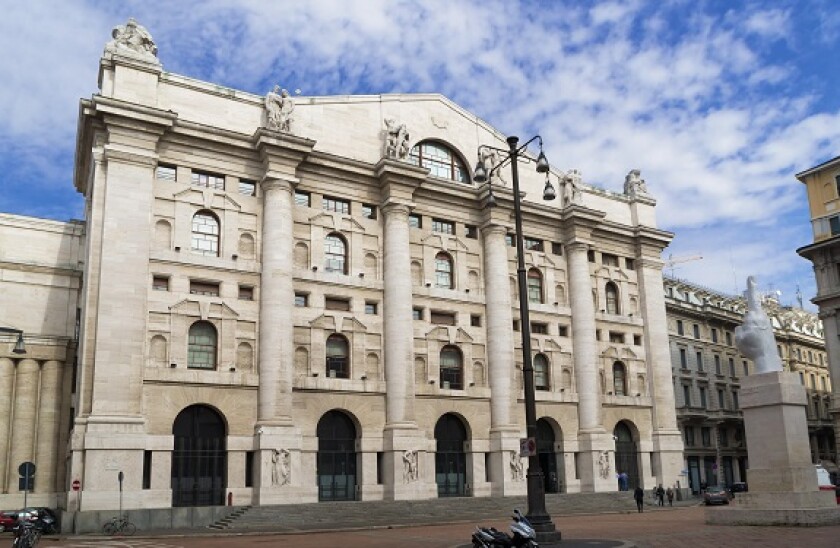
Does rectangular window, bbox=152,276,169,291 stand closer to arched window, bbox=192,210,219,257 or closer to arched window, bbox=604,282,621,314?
arched window, bbox=192,210,219,257

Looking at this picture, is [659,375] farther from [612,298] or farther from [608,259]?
[608,259]

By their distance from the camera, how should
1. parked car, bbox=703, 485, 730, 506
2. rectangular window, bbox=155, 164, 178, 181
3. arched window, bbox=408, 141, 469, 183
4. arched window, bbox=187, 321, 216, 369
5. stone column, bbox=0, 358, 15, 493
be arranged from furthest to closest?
1. arched window, bbox=408, 141, 469, 183
2. parked car, bbox=703, 485, 730, 506
3. stone column, bbox=0, 358, 15, 493
4. rectangular window, bbox=155, 164, 178, 181
5. arched window, bbox=187, 321, 216, 369

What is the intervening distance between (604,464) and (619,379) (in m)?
7.31

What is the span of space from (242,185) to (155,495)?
680 inches

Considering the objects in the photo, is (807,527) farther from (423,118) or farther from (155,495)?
(423,118)

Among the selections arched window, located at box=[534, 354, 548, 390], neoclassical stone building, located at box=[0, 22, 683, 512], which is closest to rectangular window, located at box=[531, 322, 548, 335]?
neoclassical stone building, located at box=[0, 22, 683, 512]

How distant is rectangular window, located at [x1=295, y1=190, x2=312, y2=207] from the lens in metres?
45.0

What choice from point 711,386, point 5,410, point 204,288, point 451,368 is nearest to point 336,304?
point 204,288

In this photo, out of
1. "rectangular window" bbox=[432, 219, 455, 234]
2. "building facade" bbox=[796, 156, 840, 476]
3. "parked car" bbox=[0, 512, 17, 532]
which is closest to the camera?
"parked car" bbox=[0, 512, 17, 532]

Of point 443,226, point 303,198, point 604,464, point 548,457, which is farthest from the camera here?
point 548,457

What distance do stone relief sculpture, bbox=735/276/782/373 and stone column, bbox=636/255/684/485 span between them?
29939mm

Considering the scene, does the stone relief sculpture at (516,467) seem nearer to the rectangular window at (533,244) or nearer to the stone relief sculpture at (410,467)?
the stone relief sculpture at (410,467)

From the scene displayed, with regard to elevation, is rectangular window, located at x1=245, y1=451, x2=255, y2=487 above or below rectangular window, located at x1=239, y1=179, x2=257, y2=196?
below

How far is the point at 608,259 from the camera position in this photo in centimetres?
5862
